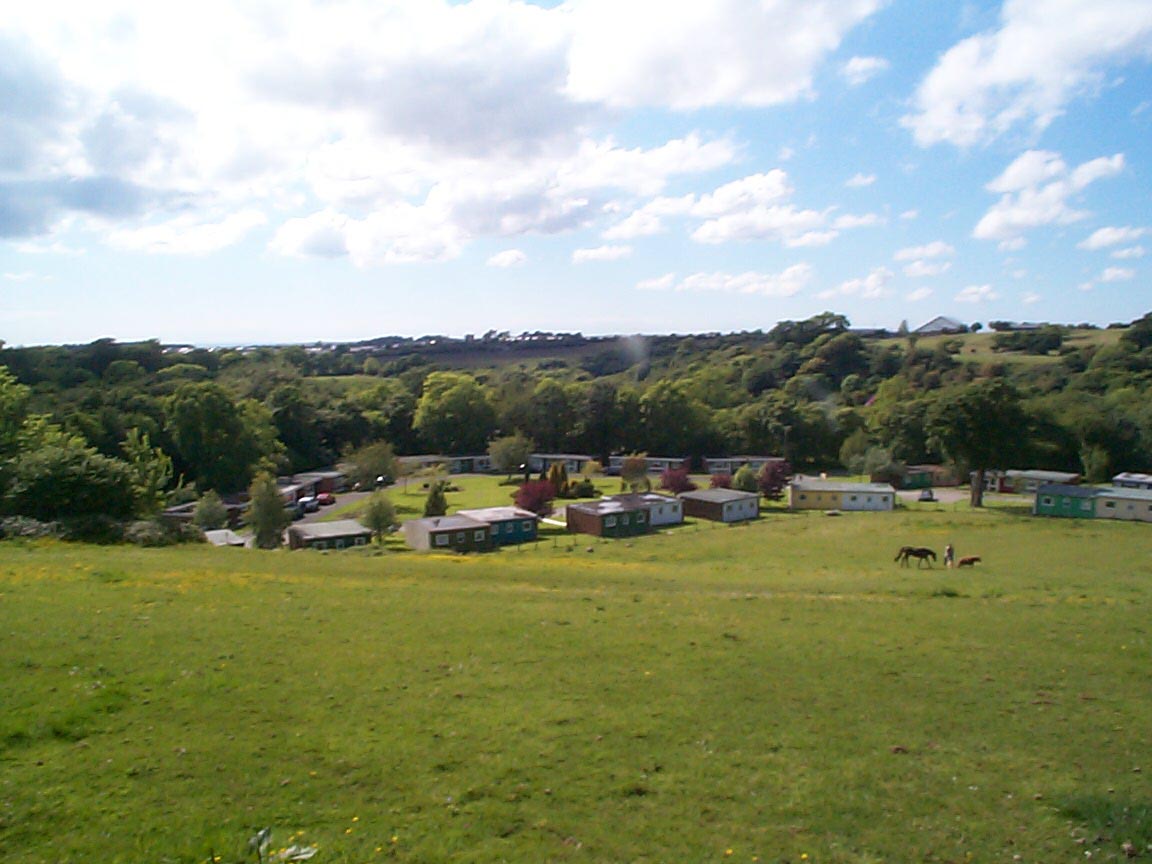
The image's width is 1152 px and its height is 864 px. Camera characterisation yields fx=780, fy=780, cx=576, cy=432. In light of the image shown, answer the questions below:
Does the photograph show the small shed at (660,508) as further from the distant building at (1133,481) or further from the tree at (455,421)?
the tree at (455,421)

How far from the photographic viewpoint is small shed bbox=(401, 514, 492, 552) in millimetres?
47375

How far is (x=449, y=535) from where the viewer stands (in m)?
47.8

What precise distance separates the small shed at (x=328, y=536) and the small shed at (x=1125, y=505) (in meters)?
49.7

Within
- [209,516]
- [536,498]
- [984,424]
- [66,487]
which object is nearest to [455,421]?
[536,498]

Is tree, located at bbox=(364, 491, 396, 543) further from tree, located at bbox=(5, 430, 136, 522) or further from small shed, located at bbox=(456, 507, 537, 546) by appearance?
tree, located at bbox=(5, 430, 136, 522)

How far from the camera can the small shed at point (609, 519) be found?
53.4m

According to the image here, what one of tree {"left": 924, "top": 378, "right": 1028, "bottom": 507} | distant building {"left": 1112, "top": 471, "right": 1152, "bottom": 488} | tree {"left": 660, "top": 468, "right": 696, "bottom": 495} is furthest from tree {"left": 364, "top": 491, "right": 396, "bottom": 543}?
distant building {"left": 1112, "top": 471, "right": 1152, "bottom": 488}

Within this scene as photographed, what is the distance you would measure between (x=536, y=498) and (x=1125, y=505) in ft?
136

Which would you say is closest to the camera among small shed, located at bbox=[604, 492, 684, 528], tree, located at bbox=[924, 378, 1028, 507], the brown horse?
the brown horse

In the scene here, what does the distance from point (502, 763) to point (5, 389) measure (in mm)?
45569

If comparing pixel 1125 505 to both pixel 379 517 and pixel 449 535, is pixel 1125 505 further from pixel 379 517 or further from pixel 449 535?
pixel 379 517

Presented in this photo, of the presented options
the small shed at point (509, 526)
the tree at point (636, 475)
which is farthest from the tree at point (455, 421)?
the small shed at point (509, 526)

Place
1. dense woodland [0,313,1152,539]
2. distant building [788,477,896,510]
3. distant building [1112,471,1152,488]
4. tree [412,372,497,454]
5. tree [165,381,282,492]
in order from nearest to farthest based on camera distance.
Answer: dense woodland [0,313,1152,539]
distant building [788,477,896,510]
distant building [1112,471,1152,488]
tree [165,381,282,492]
tree [412,372,497,454]

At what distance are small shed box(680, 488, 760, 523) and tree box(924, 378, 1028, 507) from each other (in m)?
15.7
